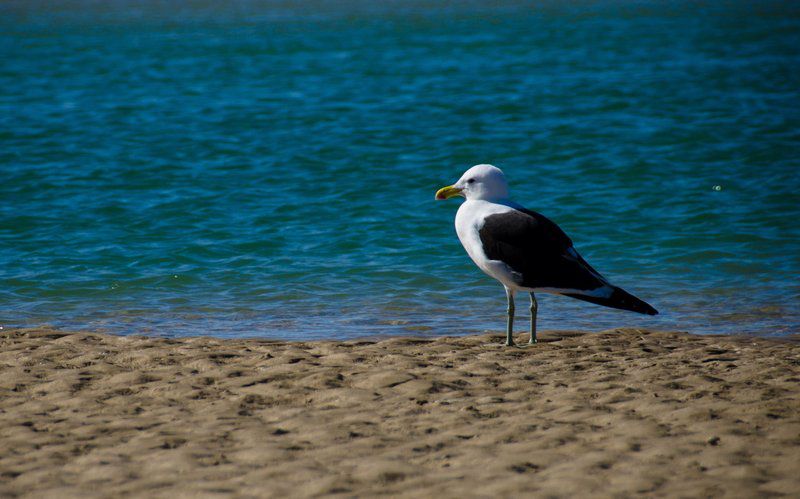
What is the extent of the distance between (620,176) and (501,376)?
11.2 meters

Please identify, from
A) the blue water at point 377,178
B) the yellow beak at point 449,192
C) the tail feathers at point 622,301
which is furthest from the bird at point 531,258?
the blue water at point 377,178

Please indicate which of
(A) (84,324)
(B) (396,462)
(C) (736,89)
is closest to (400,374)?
(B) (396,462)

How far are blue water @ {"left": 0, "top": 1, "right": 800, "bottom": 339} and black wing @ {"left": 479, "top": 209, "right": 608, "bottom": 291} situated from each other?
1428 millimetres

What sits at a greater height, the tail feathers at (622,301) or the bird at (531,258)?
the bird at (531,258)

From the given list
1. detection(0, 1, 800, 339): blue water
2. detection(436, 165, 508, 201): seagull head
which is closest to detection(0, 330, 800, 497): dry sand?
detection(436, 165, 508, 201): seagull head

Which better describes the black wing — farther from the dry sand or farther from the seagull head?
the dry sand

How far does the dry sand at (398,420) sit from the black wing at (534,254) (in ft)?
1.76

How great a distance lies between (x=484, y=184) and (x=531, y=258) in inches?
31.7

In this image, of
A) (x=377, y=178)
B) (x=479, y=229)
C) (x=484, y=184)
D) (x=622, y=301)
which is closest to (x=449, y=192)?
(x=484, y=184)

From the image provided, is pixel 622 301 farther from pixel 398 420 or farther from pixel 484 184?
pixel 398 420

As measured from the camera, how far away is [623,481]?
209 inches

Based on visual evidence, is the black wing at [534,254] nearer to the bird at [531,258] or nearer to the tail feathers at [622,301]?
the bird at [531,258]

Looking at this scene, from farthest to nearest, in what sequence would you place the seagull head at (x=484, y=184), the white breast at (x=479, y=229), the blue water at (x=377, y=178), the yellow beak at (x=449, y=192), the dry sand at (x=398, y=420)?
the blue water at (x=377, y=178) → the yellow beak at (x=449, y=192) → the seagull head at (x=484, y=184) → the white breast at (x=479, y=229) → the dry sand at (x=398, y=420)

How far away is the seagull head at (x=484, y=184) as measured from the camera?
8.91 m
